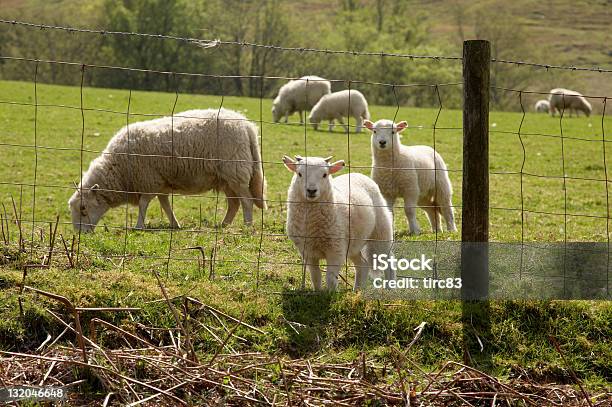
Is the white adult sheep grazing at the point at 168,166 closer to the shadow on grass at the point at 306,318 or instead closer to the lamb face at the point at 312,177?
the lamb face at the point at 312,177

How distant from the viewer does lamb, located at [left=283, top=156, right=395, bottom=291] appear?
675 centimetres

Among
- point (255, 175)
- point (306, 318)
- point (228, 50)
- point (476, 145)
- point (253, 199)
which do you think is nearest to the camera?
point (306, 318)

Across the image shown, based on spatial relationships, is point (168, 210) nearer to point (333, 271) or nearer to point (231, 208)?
point (231, 208)

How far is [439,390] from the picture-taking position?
4.73 metres

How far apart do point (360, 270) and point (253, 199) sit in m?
2.99

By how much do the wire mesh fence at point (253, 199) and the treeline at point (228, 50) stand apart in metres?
19.1

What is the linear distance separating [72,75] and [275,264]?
4449 centimetres

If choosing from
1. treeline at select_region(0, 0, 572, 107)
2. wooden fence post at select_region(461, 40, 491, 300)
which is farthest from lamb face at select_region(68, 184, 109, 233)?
treeline at select_region(0, 0, 572, 107)

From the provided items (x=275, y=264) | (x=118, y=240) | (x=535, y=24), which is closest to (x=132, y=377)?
(x=275, y=264)

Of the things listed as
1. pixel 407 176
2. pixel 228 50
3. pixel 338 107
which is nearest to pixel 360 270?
pixel 407 176

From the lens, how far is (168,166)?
1166 centimetres

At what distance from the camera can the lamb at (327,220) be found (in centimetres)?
675

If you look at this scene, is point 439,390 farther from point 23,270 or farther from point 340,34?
point 340,34

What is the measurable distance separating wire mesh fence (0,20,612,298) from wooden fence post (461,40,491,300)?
0.92ft
